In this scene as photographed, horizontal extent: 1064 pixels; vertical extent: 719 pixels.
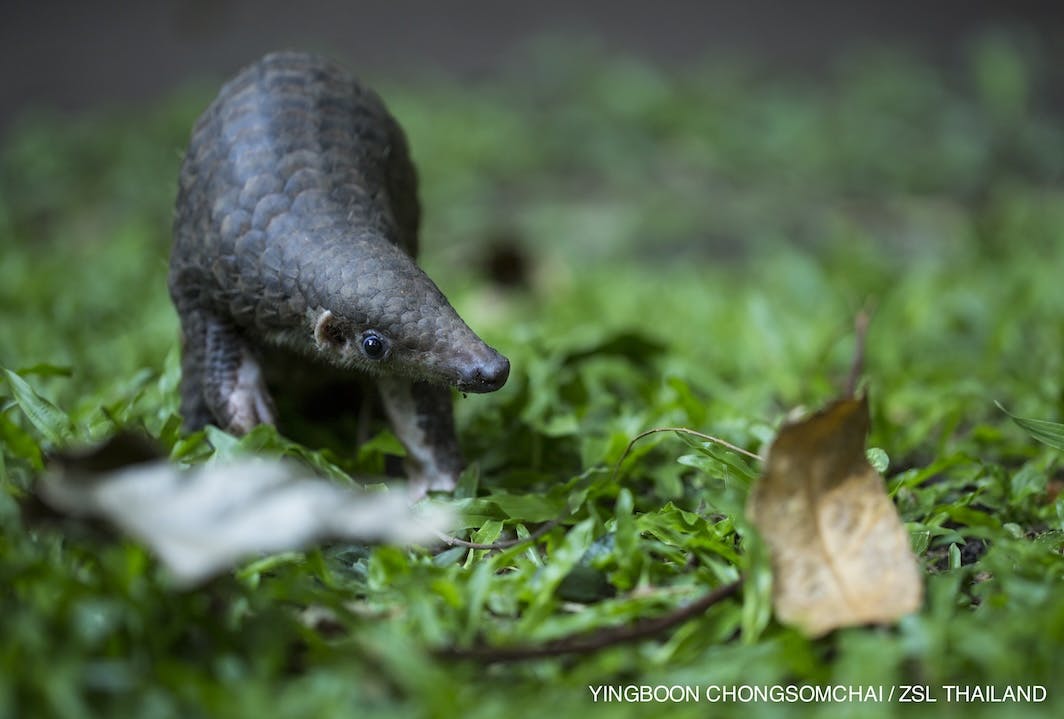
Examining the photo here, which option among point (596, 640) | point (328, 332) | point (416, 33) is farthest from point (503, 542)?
point (416, 33)

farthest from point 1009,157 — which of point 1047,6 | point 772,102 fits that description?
point 1047,6

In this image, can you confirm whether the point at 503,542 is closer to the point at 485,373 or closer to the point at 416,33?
the point at 485,373

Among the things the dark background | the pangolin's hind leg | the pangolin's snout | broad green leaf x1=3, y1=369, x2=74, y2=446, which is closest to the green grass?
broad green leaf x1=3, y1=369, x2=74, y2=446

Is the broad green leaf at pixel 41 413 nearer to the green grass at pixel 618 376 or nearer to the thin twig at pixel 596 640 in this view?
the green grass at pixel 618 376

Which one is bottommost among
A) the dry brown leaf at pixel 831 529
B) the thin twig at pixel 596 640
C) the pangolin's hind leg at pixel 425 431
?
the pangolin's hind leg at pixel 425 431

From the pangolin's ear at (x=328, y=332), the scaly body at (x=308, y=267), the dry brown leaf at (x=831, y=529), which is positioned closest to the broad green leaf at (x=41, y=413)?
the scaly body at (x=308, y=267)
